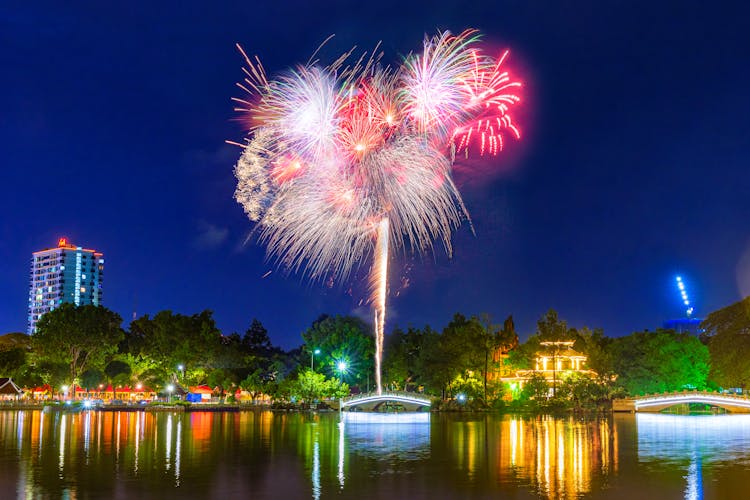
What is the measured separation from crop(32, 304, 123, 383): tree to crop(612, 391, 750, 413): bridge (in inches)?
2904

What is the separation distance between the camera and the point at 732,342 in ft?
281

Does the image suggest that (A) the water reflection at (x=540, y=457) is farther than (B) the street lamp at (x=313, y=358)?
No

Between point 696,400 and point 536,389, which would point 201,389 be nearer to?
point 536,389

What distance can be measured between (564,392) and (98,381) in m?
72.4

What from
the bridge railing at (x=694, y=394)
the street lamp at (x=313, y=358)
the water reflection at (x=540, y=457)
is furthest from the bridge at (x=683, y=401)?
the water reflection at (x=540, y=457)

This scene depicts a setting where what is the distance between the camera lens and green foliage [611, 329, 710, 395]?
103812 millimetres

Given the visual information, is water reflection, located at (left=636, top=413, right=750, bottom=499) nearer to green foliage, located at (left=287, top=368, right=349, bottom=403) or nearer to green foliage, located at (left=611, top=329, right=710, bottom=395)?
green foliage, located at (left=611, top=329, right=710, bottom=395)

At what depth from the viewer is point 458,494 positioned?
2459 centimetres

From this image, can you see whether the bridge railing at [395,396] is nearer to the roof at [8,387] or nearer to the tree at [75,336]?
the tree at [75,336]

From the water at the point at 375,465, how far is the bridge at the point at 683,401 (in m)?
40.5

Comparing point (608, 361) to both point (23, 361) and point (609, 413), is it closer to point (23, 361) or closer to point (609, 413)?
point (609, 413)

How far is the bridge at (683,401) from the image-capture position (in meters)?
91.0

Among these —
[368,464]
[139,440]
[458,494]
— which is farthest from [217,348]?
[458,494]

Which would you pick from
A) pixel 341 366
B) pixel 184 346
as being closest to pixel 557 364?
pixel 341 366
